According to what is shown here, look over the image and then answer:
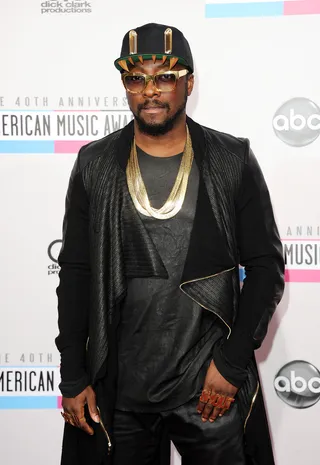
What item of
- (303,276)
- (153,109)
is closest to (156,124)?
(153,109)

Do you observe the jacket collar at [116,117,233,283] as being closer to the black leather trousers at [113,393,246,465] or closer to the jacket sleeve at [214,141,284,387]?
Answer: the jacket sleeve at [214,141,284,387]

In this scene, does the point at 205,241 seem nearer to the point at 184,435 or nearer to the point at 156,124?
the point at 156,124

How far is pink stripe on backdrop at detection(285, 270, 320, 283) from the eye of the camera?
243cm

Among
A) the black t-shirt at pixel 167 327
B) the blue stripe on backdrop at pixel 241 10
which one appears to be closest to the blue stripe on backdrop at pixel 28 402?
the black t-shirt at pixel 167 327

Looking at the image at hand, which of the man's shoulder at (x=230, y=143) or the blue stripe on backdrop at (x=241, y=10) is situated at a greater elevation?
the blue stripe on backdrop at (x=241, y=10)

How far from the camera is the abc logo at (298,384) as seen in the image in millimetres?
2463

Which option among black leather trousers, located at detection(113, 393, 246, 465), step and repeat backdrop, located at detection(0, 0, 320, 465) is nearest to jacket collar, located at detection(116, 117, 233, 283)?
black leather trousers, located at detection(113, 393, 246, 465)

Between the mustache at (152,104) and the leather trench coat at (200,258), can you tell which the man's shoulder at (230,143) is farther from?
the mustache at (152,104)

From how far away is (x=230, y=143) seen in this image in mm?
1824

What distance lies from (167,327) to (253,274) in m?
0.28

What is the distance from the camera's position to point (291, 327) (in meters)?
2.45

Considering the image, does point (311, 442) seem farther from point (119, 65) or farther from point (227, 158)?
point (119, 65)

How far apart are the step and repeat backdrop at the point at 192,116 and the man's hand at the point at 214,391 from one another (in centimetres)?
78

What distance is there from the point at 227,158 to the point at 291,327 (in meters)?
0.94
